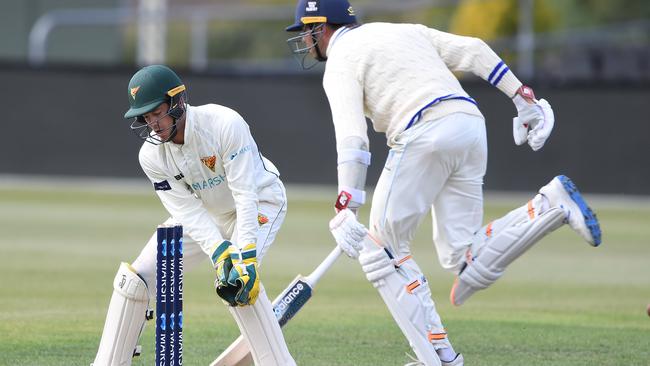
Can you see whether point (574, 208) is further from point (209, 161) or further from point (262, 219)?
point (209, 161)

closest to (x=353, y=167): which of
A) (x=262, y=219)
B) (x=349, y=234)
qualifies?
(x=349, y=234)

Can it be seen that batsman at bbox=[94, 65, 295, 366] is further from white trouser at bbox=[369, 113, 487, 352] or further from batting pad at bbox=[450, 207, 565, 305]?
batting pad at bbox=[450, 207, 565, 305]

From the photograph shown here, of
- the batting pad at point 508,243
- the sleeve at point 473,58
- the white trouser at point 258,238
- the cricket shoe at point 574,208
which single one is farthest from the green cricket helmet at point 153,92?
the cricket shoe at point 574,208

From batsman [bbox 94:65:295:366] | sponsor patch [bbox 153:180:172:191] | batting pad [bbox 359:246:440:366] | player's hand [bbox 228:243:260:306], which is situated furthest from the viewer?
batting pad [bbox 359:246:440:366]

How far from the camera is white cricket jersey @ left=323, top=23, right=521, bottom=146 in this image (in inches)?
223

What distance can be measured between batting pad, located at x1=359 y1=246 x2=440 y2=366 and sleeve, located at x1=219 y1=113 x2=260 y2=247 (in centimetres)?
71

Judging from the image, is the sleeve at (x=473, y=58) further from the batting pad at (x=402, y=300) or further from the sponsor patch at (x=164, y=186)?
the sponsor patch at (x=164, y=186)

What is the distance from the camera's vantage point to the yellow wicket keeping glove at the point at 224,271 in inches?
186

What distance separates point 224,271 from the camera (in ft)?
15.7

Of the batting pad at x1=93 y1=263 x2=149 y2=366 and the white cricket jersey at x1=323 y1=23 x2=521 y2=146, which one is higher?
the white cricket jersey at x1=323 y1=23 x2=521 y2=146

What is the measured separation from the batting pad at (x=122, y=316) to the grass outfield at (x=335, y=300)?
2.12 ft

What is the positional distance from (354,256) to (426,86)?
1087 millimetres

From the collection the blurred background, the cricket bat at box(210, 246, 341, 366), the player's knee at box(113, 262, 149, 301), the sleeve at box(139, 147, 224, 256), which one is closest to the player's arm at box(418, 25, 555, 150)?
the cricket bat at box(210, 246, 341, 366)

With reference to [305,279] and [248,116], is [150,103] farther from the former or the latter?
[248,116]
